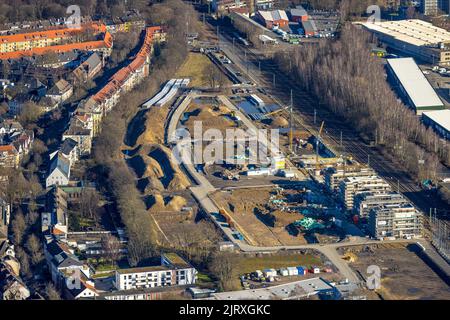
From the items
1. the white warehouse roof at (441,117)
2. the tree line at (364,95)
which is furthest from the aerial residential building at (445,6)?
the white warehouse roof at (441,117)

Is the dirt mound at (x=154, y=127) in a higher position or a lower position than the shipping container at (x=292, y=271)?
higher

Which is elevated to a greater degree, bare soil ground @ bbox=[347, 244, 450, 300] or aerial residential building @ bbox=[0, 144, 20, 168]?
aerial residential building @ bbox=[0, 144, 20, 168]

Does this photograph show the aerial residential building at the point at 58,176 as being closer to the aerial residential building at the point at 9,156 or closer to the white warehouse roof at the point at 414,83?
the aerial residential building at the point at 9,156

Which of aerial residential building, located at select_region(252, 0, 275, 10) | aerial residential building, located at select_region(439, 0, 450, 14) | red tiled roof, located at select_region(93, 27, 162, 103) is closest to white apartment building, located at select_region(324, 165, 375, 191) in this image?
red tiled roof, located at select_region(93, 27, 162, 103)

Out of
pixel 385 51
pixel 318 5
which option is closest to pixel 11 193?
pixel 385 51

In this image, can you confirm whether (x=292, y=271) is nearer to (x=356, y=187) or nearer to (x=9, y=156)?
(x=356, y=187)

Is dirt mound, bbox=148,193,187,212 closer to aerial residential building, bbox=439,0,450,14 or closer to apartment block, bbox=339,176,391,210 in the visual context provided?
apartment block, bbox=339,176,391,210

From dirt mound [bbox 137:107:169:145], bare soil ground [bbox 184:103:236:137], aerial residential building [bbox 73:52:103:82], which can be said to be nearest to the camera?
dirt mound [bbox 137:107:169:145]
